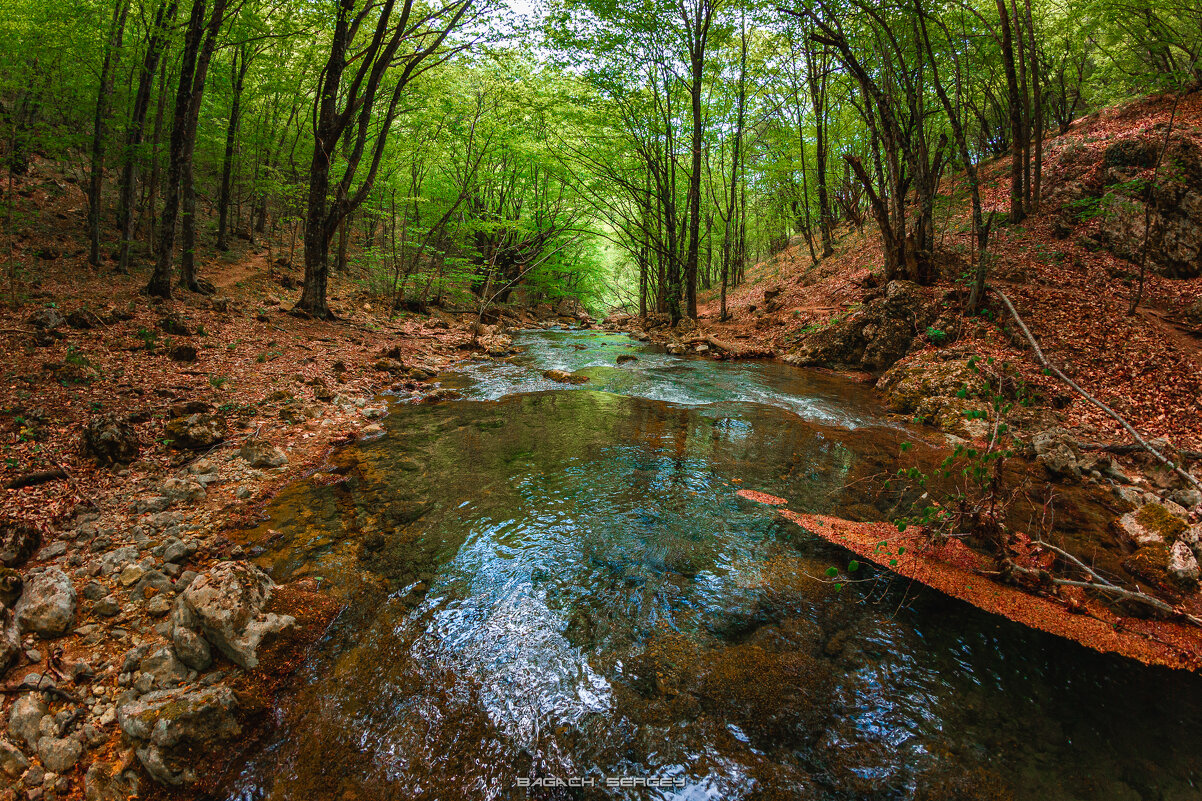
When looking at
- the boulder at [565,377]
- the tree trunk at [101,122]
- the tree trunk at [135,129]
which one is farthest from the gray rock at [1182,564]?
the tree trunk at [101,122]

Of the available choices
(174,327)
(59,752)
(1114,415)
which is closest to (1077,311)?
(1114,415)

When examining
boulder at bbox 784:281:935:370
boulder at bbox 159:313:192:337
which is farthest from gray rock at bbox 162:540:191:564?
boulder at bbox 784:281:935:370

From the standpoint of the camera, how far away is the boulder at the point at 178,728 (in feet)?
6.72

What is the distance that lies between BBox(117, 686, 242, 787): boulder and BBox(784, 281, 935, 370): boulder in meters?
11.6

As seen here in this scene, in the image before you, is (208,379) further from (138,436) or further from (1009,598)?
(1009,598)

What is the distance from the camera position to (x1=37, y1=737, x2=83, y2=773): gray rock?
1953 millimetres

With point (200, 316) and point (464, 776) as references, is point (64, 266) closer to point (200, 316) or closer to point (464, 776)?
point (200, 316)

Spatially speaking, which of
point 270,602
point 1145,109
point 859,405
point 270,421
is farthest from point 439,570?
point 1145,109

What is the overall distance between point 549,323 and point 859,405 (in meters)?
20.4

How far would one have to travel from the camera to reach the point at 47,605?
8.51ft

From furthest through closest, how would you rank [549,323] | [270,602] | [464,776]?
[549,323]
[270,602]
[464,776]

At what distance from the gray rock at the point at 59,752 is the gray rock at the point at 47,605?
2.75 ft

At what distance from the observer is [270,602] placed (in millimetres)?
2971

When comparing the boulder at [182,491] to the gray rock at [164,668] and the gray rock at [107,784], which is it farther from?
the gray rock at [107,784]
